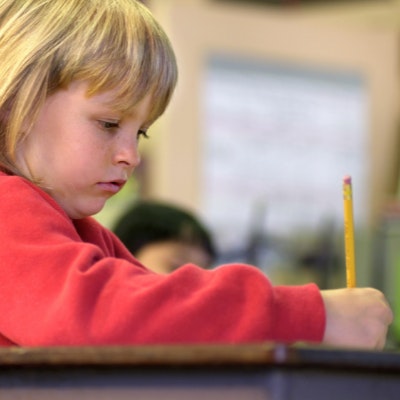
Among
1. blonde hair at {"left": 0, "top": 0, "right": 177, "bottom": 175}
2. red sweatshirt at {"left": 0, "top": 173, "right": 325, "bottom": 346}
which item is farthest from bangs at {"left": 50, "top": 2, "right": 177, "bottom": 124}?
red sweatshirt at {"left": 0, "top": 173, "right": 325, "bottom": 346}

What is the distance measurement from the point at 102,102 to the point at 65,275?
0.18m

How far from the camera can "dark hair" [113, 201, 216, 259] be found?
7.25ft

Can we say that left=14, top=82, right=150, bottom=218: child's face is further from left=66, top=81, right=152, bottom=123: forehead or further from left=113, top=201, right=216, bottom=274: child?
left=113, top=201, right=216, bottom=274: child

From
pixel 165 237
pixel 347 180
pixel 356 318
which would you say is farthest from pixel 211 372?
pixel 165 237

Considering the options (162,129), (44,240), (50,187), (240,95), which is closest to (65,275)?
(44,240)

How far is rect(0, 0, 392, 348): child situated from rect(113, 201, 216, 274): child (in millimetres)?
1246

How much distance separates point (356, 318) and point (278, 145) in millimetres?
3868

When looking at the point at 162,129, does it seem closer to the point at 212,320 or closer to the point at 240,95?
the point at 240,95

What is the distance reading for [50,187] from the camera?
85 cm

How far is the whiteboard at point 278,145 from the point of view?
4312 mm

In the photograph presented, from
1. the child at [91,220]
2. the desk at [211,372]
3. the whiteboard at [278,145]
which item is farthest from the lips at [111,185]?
the whiteboard at [278,145]

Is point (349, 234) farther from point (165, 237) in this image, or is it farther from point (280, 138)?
point (280, 138)

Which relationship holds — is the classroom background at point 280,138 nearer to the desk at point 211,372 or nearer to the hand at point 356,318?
the hand at point 356,318

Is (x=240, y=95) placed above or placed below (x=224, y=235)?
above
